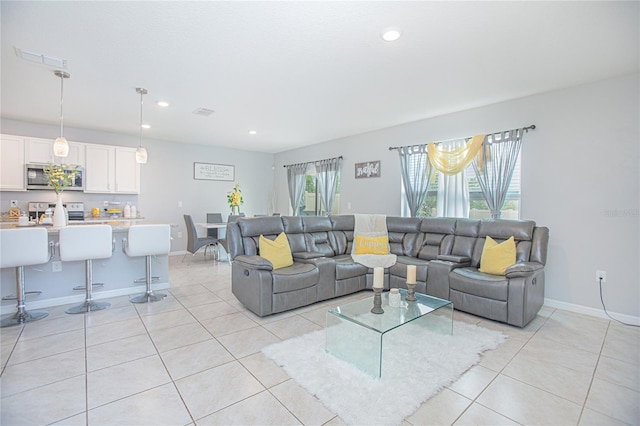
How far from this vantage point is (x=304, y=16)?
87.3 inches

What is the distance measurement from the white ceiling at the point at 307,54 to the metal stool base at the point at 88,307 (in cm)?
253

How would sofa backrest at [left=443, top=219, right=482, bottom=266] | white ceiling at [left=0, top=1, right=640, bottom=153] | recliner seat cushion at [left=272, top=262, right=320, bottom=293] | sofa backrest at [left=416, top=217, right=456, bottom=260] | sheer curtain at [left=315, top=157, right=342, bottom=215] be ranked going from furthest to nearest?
sheer curtain at [left=315, top=157, right=342, bottom=215] < sofa backrest at [left=416, top=217, right=456, bottom=260] < sofa backrest at [left=443, top=219, right=482, bottom=266] < recliner seat cushion at [left=272, top=262, right=320, bottom=293] < white ceiling at [left=0, top=1, right=640, bottom=153]

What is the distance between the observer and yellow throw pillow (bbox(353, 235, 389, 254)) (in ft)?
14.5

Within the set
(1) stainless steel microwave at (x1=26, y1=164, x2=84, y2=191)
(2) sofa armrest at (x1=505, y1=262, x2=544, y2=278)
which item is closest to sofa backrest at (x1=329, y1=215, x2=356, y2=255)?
(2) sofa armrest at (x1=505, y1=262, x2=544, y2=278)

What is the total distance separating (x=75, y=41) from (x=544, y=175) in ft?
16.6

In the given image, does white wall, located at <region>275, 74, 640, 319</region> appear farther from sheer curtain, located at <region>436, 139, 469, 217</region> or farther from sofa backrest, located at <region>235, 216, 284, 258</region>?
sofa backrest, located at <region>235, 216, 284, 258</region>

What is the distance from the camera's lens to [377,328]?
2.17 meters

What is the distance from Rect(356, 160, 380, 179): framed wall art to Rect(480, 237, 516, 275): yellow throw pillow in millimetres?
2628

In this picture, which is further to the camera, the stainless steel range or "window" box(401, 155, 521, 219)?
the stainless steel range

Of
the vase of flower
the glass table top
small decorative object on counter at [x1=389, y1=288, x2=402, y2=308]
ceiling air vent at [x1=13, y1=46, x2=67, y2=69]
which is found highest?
ceiling air vent at [x1=13, y1=46, x2=67, y2=69]

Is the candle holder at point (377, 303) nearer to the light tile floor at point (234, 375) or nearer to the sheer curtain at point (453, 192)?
the light tile floor at point (234, 375)

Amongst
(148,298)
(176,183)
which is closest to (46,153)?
(176,183)

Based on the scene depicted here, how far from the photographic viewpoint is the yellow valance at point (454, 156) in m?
4.22

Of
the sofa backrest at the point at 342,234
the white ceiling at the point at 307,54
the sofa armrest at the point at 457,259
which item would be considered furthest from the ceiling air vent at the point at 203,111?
the sofa armrest at the point at 457,259
